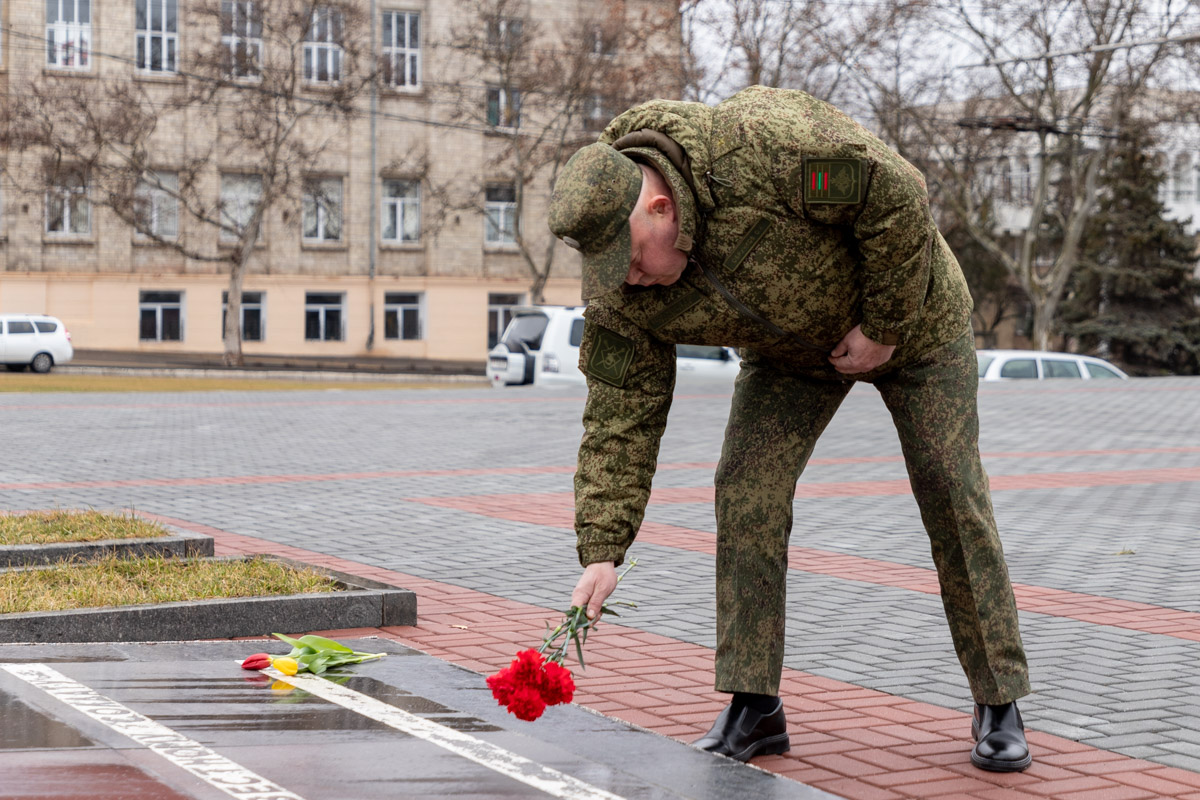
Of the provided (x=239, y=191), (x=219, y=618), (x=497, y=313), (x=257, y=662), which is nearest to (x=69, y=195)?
(x=239, y=191)

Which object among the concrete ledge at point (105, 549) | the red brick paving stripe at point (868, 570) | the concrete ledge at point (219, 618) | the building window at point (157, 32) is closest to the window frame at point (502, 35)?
the building window at point (157, 32)

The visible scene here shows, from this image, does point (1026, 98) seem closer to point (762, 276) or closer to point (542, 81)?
point (542, 81)

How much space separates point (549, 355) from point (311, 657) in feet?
62.5

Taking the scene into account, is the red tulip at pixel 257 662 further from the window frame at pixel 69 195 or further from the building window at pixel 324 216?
the building window at pixel 324 216

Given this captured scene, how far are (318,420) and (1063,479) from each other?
8747 mm

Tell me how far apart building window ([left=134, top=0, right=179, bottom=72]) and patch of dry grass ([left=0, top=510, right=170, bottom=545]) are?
40.0 metres

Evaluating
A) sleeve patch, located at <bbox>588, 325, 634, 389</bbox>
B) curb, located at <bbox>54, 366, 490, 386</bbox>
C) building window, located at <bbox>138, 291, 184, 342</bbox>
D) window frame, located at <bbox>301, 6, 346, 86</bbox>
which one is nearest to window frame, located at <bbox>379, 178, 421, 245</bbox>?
window frame, located at <bbox>301, 6, 346, 86</bbox>

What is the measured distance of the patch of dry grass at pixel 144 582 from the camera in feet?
17.2

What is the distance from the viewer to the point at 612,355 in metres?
3.49

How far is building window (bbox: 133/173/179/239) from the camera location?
130 ft

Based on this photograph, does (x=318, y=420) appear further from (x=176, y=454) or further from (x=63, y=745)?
(x=63, y=745)

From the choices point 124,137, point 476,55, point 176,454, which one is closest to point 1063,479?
point 176,454

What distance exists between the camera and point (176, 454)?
12.8m

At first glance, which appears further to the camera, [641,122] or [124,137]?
[124,137]
